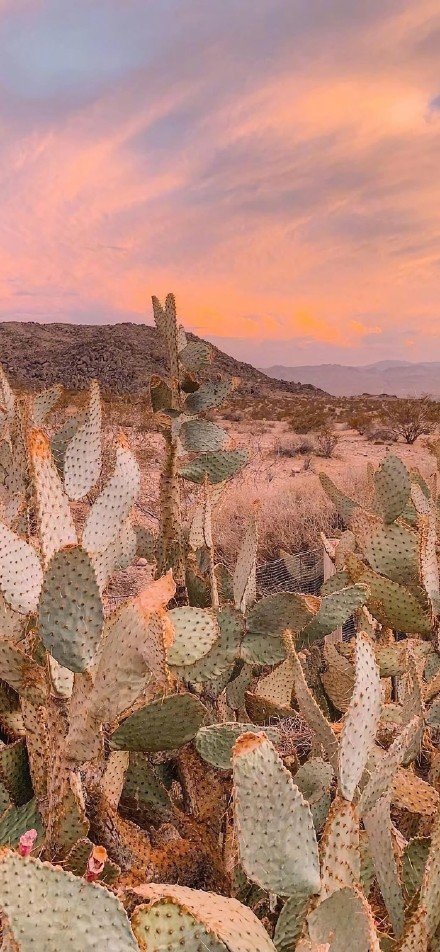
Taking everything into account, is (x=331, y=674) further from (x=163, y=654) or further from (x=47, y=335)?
(x=47, y=335)

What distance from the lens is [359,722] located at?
1.32 m

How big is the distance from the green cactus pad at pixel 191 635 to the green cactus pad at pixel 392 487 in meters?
0.92

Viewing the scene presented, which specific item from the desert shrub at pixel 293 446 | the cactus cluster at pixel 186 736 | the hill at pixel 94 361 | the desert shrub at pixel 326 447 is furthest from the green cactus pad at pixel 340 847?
the hill at pixel 94 361

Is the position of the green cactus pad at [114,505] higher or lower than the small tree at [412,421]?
higher

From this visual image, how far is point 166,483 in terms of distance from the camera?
289 centimetres

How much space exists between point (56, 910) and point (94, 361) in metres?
57.0

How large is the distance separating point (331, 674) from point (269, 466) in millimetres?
14710

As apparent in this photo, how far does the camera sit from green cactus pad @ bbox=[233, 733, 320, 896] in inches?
43.4

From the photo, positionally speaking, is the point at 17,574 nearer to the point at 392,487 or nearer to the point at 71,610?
the point at 71,610

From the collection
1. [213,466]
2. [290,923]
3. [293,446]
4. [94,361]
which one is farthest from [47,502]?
[94,361]

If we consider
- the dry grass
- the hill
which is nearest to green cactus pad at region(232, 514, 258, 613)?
the dry grass

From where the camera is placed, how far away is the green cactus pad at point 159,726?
169cm

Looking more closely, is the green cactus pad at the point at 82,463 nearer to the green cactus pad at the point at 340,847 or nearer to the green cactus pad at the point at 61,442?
the green cactus pad at the point at 61,442

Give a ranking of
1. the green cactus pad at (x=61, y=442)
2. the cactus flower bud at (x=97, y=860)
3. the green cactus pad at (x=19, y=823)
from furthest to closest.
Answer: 1. the green cactus pad at (x=61, y=442)
2. the green cactus pad at (x=19, y=823)
3. the cactus flower bud at (x=97, y=860)
